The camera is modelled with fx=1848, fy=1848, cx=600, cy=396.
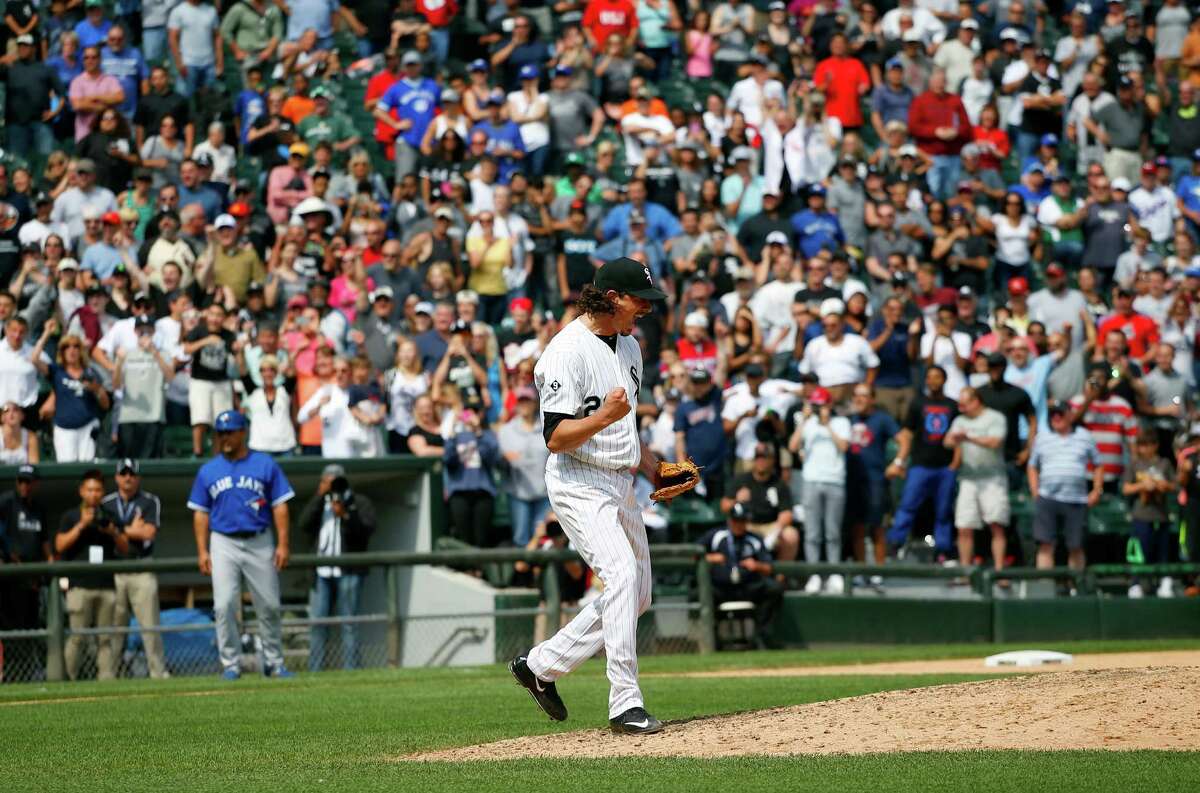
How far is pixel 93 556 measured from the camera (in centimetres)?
1541

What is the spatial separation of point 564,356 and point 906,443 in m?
11.1

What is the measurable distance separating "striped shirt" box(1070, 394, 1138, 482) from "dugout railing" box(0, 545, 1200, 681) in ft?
4.70

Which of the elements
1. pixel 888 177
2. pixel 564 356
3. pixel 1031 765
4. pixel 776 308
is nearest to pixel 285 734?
pixel 564 356

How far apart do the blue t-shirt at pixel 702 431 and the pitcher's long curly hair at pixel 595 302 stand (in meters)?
9.99

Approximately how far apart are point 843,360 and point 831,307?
670mm

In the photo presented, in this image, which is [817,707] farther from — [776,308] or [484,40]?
[484,40]

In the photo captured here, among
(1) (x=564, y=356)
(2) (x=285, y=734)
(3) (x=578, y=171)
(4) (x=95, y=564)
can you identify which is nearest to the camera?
(1) (x=564, y=356)

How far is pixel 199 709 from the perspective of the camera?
1132 centimetres

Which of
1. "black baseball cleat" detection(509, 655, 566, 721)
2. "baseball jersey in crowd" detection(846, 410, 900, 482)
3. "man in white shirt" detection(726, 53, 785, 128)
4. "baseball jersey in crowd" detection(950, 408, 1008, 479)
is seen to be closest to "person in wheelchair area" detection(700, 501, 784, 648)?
"baseball jersey in crowd" detection(846, 410, 900, 482)

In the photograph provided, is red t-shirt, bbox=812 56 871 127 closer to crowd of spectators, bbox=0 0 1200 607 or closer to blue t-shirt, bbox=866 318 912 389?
crowd of spectators, bbox=0 0 1200 607

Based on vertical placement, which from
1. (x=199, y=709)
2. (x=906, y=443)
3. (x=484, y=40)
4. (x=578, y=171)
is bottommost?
(x=199, y=709)

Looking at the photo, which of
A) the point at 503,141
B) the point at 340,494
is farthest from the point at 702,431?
the point at 503,141

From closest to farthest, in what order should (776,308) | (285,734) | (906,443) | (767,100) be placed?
(285,734) → (906,443) → (776,308) → (767,100)

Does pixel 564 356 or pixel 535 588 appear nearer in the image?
pixel 564 356
